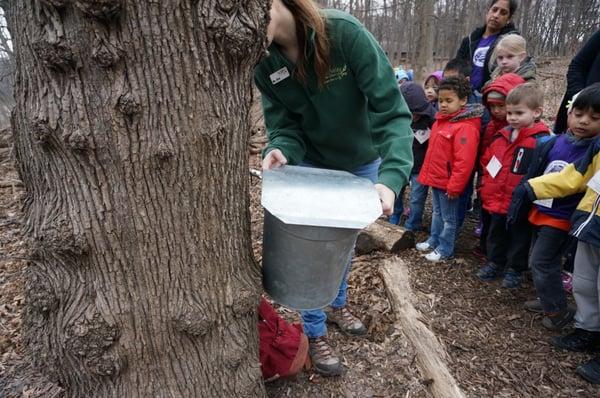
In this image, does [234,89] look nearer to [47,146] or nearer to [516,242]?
[47,146]

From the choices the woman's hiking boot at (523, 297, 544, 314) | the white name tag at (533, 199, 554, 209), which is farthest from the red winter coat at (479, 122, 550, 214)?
the woman's hiking boot at (523, 297, 544, 314)

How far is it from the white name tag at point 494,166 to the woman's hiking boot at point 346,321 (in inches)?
70.5

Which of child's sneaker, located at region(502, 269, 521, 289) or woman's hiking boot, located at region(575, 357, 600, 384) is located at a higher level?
child's sneaker, located at region(502, 269, 521, 289)

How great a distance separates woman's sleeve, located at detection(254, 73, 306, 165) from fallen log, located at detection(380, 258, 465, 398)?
4.23 feet

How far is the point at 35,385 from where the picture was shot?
148cm

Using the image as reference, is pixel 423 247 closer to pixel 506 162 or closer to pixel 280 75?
pixel 506 162

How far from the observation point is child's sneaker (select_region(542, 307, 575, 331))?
8.84 feet

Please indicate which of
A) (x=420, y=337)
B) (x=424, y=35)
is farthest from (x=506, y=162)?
(x=424, y=35)

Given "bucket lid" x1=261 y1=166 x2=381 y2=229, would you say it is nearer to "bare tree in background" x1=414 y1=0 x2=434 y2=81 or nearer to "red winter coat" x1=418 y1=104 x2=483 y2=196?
"red winter coat" x1=418 y1=104 x2=483 y2=196

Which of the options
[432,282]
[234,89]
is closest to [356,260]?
[432,282]

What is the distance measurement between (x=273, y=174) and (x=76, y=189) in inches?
28.5

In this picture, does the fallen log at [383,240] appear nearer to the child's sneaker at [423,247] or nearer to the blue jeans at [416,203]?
the child's sneaker at [423,247]

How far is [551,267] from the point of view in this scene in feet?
8.89

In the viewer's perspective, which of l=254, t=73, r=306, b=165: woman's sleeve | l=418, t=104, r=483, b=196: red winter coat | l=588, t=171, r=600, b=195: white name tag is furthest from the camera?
l=418, t=104, r=483, b=196: red winter coat
